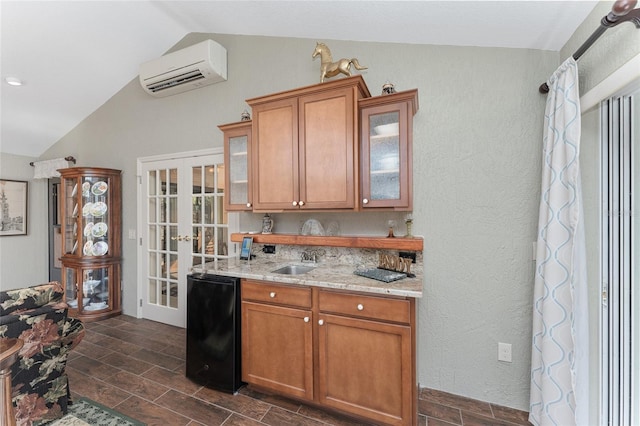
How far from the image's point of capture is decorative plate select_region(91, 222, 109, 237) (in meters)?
3.58

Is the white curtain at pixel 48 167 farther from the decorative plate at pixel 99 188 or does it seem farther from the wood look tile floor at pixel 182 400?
the wood look tile floor at pixel 182 400

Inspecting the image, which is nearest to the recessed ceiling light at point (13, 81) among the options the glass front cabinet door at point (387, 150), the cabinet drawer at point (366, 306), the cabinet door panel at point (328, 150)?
the cabinet door panel at point (328, 150)

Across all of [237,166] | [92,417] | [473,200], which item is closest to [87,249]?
[92,417]

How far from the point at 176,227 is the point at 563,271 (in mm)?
3652

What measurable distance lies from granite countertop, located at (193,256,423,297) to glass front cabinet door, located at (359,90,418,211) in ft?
1.75

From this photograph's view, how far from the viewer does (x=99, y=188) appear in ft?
11.8

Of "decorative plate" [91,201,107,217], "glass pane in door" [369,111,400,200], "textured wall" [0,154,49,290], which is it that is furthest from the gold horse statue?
"textured wall" [0,154,49,290]

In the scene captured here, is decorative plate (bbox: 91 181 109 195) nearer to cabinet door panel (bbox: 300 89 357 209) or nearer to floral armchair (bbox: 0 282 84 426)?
floral armchair (bbox: 0 282 84 426)

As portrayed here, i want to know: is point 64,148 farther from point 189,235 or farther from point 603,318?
point 603,318

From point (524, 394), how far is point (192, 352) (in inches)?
98.0

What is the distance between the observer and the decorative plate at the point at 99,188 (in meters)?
3.60

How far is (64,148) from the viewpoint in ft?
14.0

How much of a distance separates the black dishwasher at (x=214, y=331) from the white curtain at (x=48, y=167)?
3.68m

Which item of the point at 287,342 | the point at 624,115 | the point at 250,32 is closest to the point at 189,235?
the point at 287,342
